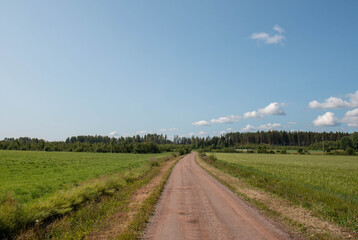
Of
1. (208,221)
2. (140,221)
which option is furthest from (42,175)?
(208,221)

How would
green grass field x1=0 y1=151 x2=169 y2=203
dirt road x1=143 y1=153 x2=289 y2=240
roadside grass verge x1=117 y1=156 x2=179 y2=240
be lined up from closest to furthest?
roadside grass verge x1=117 y1=156 x2=179 y2=240
dirt road x1=143 y1=153 x2=289 y2=240
green grass field x1=0 y1=151 x2=169 y2=203

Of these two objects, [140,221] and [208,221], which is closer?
[140,221]

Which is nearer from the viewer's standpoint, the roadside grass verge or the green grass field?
the roadside grass verge

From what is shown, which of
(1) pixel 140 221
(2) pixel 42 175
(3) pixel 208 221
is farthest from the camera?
(2) pixel 42 175

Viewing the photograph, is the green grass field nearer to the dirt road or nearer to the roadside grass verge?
the roadside grass verge

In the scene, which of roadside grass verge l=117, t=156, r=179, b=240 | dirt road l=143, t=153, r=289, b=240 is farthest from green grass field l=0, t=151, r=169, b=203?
dirt road l=143, t=153, r=289, b=240

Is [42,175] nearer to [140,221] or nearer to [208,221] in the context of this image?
[140,221]

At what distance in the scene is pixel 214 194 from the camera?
14.6 meters

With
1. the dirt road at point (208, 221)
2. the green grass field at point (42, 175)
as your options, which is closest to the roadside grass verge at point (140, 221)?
the dirt road at point (208, 221)

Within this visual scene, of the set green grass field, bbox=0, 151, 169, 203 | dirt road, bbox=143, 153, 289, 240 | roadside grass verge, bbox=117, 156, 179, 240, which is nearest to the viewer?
roadside grass verge, bbox=117, 156, 179, 240

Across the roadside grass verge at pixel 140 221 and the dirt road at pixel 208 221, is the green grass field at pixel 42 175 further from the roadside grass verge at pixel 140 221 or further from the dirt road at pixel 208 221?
the dirt road at pixel 208 221

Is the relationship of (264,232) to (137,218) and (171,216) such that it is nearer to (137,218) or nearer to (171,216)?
(171,216)

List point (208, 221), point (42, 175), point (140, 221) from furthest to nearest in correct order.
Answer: point (42, 175) < point (208, 221) < point (140, 221)

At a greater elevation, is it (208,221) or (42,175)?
(208,221)
